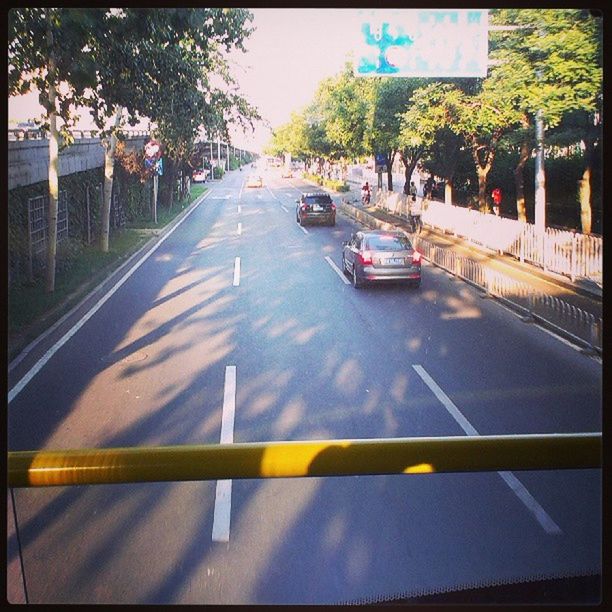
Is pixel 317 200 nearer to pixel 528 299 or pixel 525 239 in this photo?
pixel 525 239

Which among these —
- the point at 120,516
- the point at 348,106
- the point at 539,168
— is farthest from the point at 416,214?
the point at 120,516

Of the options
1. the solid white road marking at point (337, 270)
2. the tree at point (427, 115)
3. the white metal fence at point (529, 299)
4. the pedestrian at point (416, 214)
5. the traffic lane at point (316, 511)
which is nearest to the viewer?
the traffic lane at point (316, 511)

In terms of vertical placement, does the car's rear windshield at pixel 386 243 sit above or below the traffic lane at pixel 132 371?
above

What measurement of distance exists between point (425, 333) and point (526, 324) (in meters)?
2.29

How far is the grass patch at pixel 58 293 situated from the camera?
11758 mm

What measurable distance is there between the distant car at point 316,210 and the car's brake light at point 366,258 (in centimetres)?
1604

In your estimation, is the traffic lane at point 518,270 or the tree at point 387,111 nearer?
the traffic lane at point 518,270

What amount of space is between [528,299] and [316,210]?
65.4 ft

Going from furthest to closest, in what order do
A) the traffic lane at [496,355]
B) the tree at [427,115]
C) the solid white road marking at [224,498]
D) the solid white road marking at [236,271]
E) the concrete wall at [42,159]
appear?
the solid white road marking at [236,271], the tree at [427,115], the concrete wall at [42,159], the traffic lane at [496,355], the solid white road marking at [224,498]

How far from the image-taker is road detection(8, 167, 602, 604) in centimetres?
421

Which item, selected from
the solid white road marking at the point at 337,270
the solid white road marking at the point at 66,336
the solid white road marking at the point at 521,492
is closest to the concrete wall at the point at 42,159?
the solid white road marking at the point at 66,336

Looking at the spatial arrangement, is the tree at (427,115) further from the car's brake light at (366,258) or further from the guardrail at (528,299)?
the guardrail at (528,299)

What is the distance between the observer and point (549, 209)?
99.3 feet

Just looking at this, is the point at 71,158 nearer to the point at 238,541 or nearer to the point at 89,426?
the point at 89,426
